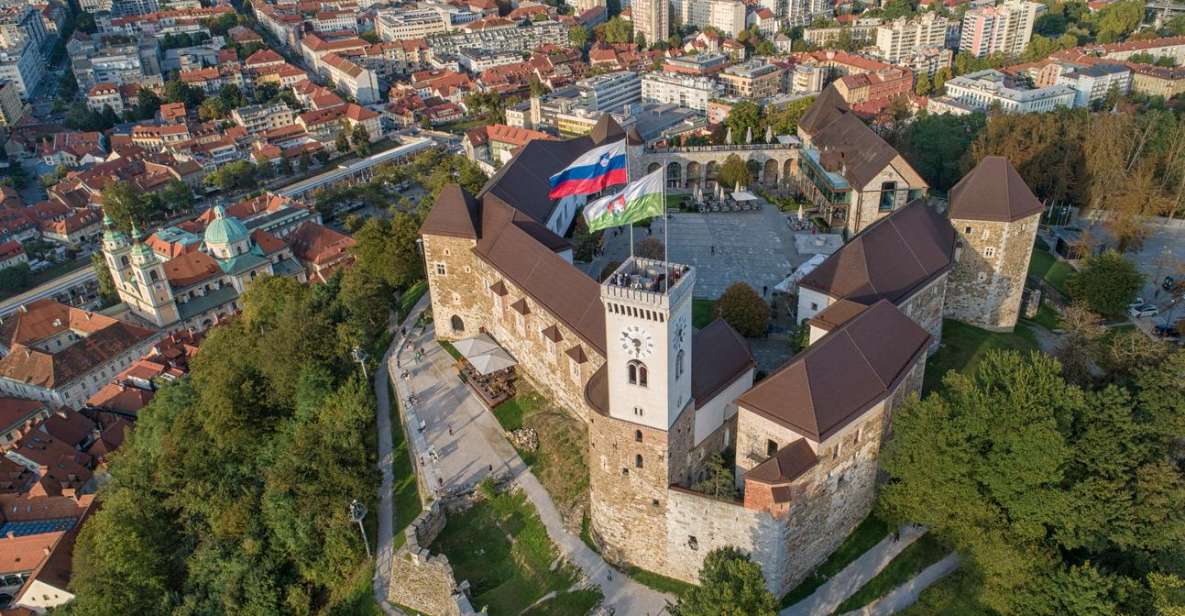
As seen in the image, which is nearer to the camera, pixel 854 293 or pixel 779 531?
pixel 779 531

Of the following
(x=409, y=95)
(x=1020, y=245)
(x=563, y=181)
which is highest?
(x=563, y=181)

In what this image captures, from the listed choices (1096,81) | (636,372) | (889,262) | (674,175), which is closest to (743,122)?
(674,175)

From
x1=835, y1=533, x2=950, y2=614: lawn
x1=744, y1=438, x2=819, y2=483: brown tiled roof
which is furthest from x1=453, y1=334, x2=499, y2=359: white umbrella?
x1=835, y1=533, x2=950, y2=614: lawn

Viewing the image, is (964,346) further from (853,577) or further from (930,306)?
(853,577)

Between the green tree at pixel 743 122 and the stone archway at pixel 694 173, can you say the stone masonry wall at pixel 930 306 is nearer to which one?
the stone archway at pixel 694 173

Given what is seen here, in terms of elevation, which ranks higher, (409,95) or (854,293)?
(854,293)

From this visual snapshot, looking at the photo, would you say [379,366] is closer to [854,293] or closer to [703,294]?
[703,294]

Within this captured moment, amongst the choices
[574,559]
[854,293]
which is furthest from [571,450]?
[854,293]
